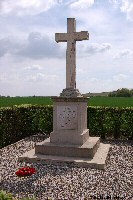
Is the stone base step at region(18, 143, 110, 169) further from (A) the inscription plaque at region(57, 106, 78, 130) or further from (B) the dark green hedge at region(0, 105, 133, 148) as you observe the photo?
(B) the dark green hedge at region(0, 105, 133, 148)

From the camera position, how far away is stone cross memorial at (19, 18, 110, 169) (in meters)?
9.42

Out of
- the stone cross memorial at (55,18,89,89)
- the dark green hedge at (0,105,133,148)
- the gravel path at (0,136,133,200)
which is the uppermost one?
the stone cross memorial at (55,18,89,89)

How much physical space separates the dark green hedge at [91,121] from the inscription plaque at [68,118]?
3828 mm

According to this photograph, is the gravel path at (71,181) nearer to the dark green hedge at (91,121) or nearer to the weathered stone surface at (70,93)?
the weathered stone surface at (70,93)

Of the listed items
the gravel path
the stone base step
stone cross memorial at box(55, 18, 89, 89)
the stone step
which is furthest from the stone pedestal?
the gravel path

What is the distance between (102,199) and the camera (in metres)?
6.07

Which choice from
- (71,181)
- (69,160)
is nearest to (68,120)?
(69,160)

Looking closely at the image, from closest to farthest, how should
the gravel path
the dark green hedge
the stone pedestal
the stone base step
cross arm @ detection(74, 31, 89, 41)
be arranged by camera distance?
the gravel path, the stone base step, the stone pedestal, cross arm @ detection(74, 31, 89, 41), the dark green hedge

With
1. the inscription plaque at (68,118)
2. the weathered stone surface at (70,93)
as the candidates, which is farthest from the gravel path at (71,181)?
the weathered stone surface at (70,93)

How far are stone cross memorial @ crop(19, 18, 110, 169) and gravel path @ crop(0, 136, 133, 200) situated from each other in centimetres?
53

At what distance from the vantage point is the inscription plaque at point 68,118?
1014 centimetres

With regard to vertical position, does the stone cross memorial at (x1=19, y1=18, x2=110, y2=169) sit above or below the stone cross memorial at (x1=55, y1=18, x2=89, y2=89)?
below

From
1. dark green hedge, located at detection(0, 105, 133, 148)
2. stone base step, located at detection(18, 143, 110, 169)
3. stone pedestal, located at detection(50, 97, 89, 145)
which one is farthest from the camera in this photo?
dark green hedge, located at detection(0, 105, 133, 148)

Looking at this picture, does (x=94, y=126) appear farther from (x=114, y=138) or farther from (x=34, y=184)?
(x=34, y=184)
